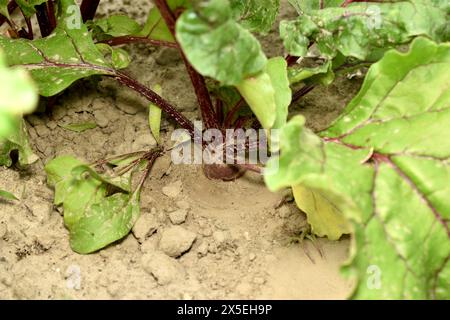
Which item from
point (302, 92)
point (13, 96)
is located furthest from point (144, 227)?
point (13, 96)

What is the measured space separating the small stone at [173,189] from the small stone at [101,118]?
1.03 ft

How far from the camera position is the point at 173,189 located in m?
1.63

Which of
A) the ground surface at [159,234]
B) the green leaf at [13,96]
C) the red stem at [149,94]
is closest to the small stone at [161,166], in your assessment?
the ground surface at [159,234]

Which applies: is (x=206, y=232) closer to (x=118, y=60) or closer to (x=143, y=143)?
(x=143, y=143)

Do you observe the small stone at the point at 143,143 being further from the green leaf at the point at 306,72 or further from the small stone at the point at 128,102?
the green leaf at the point at 306,72

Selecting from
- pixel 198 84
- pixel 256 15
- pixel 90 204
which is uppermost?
pixel 256 15

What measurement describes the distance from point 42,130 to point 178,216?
534mm

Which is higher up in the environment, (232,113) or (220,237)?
(232,113)

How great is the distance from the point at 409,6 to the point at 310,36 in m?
0.25

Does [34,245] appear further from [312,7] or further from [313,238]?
[312,7]

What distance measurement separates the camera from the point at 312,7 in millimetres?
1600

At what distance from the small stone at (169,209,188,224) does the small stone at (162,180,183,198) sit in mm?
76

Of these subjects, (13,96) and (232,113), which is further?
(232,113)
